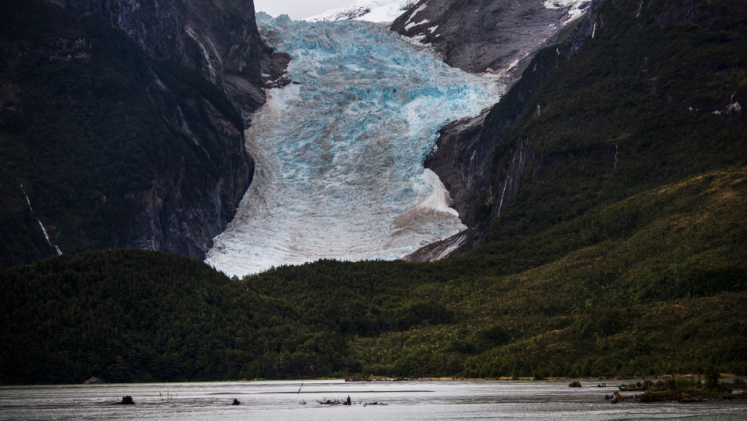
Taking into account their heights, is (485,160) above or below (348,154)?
above

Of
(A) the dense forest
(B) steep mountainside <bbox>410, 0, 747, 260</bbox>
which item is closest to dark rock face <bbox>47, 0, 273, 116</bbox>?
(A) the dense forest

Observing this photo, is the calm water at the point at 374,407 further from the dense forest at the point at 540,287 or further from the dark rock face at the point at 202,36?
the dark rock face at the point at 202,36

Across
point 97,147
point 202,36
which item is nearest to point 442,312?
point 97,147

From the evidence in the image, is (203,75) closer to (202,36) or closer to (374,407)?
(202,36)

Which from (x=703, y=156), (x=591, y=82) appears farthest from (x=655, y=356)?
(x=591, y=82)

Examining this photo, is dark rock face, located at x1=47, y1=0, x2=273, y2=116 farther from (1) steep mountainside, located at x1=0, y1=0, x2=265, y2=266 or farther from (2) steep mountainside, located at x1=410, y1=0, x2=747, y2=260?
(2) steep mountainside, located at x1=410, y1=0, x2=747, y2=260

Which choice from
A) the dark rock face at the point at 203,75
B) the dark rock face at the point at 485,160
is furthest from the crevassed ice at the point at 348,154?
the dark rock face at the point at 203,75
